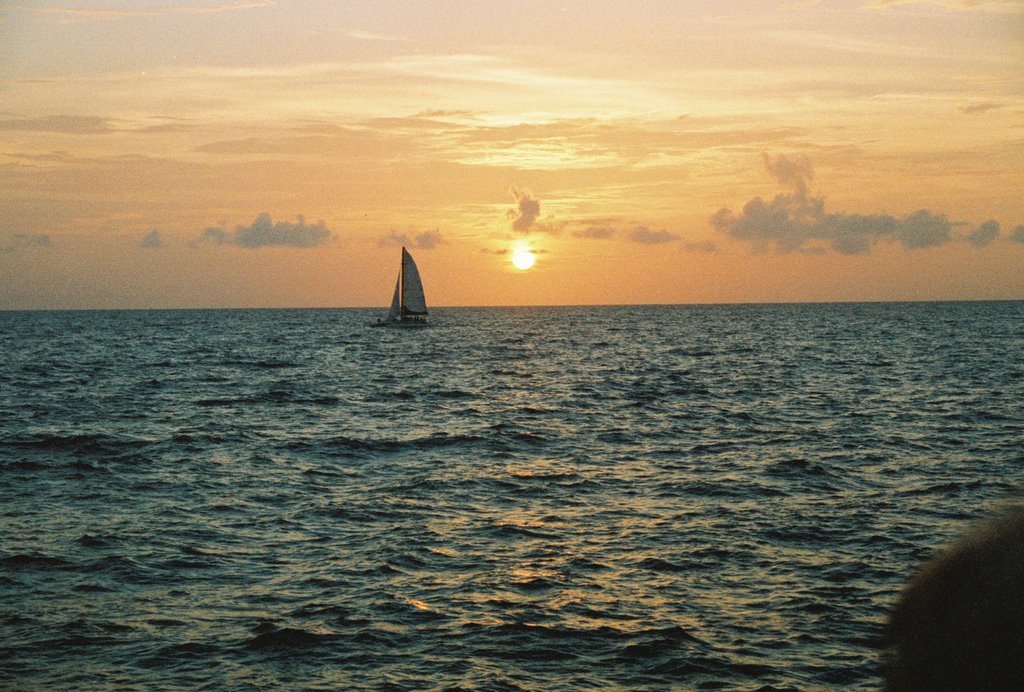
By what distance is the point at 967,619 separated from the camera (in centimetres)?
421

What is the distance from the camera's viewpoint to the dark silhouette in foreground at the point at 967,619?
4.07m

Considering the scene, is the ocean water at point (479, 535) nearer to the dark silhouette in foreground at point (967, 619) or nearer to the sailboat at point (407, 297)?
the dark silhouette in foreground at point (967, 619)

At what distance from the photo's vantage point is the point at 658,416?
3956 cm

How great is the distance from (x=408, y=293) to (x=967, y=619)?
384 feet

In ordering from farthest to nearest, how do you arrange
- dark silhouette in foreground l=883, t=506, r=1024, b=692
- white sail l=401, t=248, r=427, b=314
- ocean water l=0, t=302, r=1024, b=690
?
white sail l=401, t=248, r=427, b=314 → ocean water l=0, t=302, r=1024, b=690 → dark silhouette in foreground l=883, t=506, r=1024, b=692

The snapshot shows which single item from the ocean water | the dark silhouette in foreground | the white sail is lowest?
the ocean water

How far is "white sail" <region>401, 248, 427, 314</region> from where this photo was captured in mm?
113375

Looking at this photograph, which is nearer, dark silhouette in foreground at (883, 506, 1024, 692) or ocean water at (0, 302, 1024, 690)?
dark silhouette in foreground at (883, 506, 1024, 692)

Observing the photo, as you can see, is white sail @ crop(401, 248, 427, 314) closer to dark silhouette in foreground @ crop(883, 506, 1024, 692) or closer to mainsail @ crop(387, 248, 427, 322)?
mainsail @ crop(387, 248, 427, 322)

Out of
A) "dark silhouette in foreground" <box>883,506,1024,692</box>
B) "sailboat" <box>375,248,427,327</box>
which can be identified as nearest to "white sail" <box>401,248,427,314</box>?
"sailboat" <box>375,248,427,327</box>

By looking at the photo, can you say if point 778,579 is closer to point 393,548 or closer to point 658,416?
point 393,548

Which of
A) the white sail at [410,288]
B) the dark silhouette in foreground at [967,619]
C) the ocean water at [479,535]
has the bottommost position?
the ocean water at [479,535]

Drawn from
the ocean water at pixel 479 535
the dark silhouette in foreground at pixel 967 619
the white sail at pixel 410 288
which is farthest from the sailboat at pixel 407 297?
the dark silhouette in foreground at pixel 967 619

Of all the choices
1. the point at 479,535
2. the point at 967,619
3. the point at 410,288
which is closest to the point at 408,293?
the point at 410,288
